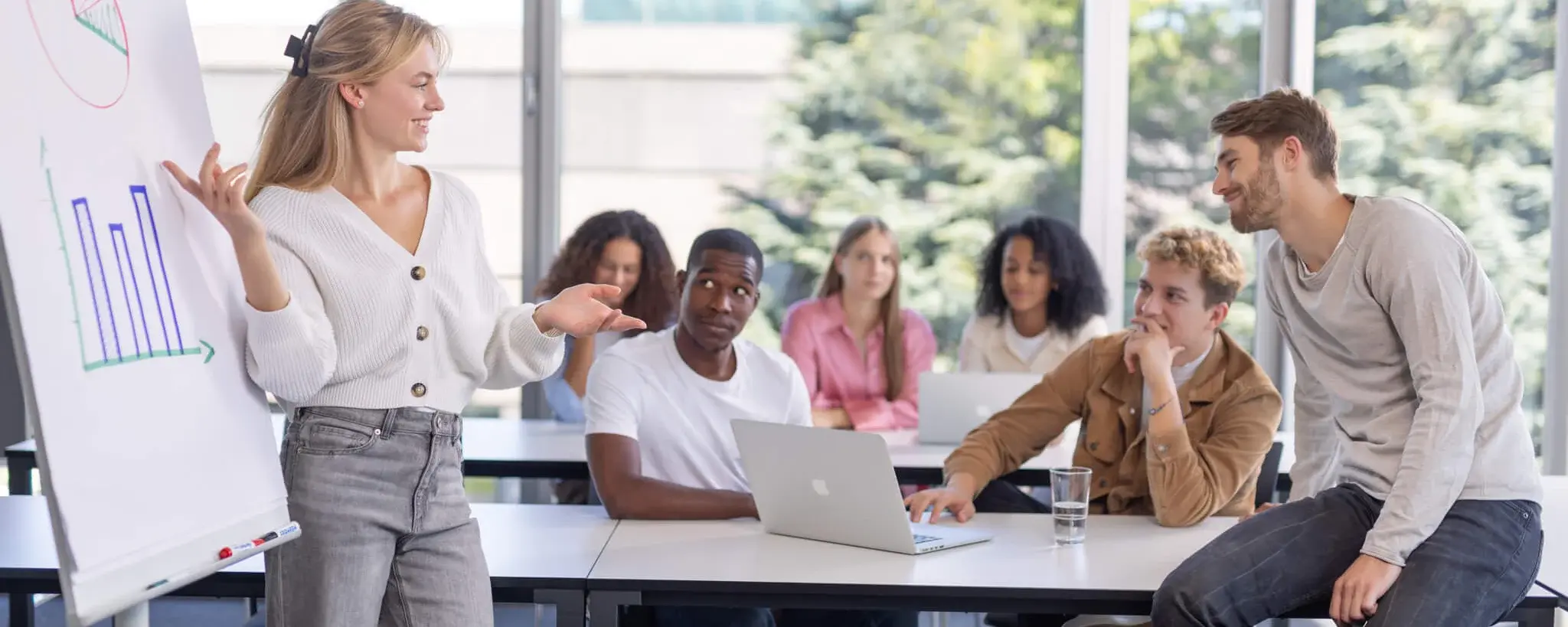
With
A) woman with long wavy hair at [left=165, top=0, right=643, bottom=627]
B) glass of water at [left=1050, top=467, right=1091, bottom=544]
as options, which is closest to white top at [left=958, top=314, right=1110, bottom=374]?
glass of water at [left=1050, top=467, right=1091, bottom=544]

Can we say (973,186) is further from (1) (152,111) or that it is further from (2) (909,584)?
(1) (152,111)

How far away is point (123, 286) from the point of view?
5.14 ft

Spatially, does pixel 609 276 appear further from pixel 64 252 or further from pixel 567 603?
pixel 64 252

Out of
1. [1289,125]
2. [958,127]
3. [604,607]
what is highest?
[958,127]

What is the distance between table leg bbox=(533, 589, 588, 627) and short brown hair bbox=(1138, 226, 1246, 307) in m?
1.50

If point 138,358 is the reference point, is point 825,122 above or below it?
above

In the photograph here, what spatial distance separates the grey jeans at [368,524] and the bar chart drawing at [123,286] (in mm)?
196

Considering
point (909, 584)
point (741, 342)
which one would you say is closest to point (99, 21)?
point (909, 584)

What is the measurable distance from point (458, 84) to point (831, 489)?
3.06 m

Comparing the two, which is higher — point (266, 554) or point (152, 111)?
point (152, 111)

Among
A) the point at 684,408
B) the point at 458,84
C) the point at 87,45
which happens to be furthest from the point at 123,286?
the point at 458,84

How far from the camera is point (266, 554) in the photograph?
1.80 metres

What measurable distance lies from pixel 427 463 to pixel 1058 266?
2.80 metres

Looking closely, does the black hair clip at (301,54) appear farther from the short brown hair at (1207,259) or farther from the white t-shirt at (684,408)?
the short brown hair at (1207,259)
